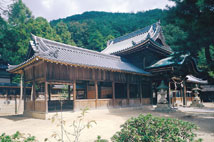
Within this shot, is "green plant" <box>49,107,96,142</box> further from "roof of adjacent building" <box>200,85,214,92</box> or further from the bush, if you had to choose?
"roof of adjacent building" <box>200,85,214,92</box>

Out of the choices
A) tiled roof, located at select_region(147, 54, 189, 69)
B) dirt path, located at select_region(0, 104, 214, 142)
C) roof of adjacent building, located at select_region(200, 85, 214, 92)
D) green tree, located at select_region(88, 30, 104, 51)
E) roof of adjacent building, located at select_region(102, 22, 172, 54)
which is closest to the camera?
dirt path, located at select_region(0, 104, 214, 142)

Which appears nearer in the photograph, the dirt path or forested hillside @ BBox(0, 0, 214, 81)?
the dirt path

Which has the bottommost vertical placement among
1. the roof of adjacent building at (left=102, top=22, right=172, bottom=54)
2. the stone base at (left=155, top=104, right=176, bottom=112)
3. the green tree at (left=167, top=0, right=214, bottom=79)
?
the stone base at (left=155, top=104, right=176, bottom=112)

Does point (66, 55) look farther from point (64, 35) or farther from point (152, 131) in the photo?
point (64, 35)

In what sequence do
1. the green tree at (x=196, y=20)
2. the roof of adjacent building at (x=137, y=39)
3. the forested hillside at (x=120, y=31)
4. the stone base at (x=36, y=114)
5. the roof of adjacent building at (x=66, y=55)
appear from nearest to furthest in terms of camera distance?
the green tree at (x=196, y=20)
the forested hillside at (x=120, y=31)
the roof of adjacent building at (x=66, y=55)
the stone base at (x=36, y=114)
the roof of adjacent building at (x=137, y=39)

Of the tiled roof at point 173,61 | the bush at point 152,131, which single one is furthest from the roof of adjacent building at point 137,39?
the bush at point 152,131

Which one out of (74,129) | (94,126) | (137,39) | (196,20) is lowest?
(94,126)

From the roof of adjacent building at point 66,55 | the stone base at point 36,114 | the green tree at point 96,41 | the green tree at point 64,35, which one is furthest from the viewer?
the green tree at point 96,41

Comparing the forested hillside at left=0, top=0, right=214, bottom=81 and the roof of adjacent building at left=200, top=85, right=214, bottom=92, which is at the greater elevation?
the forested hillside at left=0, top=0, right=214, bottom=81

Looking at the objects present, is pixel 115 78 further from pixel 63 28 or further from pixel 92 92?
pixel 63 28

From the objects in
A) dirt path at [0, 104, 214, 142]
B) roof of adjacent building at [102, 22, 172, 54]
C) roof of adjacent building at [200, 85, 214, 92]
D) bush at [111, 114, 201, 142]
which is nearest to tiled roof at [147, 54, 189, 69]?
roof of adjacent building at [102, 22, 172, 54]

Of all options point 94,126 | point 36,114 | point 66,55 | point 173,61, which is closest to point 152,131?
point 94,126

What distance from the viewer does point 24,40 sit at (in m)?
23.9

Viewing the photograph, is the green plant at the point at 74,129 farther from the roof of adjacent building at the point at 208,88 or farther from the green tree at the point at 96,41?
the green tree at the point at 96,41
